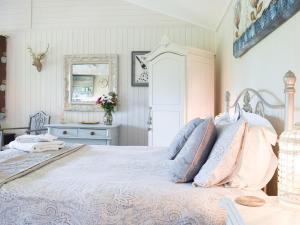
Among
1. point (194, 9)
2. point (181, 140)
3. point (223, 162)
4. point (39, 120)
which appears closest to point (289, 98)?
point (223, 162)

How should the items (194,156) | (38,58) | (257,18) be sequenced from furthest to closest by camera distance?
(38,58) < (257,18) < (194,156)

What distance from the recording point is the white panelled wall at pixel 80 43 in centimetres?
477

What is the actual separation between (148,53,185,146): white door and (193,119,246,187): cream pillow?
7.18 feet

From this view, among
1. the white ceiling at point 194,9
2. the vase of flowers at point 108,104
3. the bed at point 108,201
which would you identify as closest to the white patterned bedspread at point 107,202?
the bed at point 108,201

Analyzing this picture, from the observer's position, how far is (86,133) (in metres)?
4.37

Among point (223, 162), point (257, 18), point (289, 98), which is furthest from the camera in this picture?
point (257, 18)

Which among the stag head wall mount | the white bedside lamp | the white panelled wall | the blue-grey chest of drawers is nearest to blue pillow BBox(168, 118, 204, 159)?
the white bedside lamp

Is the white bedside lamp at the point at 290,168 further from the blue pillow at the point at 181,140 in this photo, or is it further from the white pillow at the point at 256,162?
the blue pillow at the point at 181,140

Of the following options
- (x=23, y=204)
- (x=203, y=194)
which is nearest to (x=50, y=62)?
(x=23, y=204)

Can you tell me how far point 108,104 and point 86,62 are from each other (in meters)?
0.83

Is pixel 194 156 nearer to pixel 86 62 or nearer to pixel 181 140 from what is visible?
pixel 181 140

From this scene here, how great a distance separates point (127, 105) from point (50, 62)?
4.80 feet

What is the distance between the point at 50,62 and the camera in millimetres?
5031

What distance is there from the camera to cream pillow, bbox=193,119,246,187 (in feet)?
5.11
